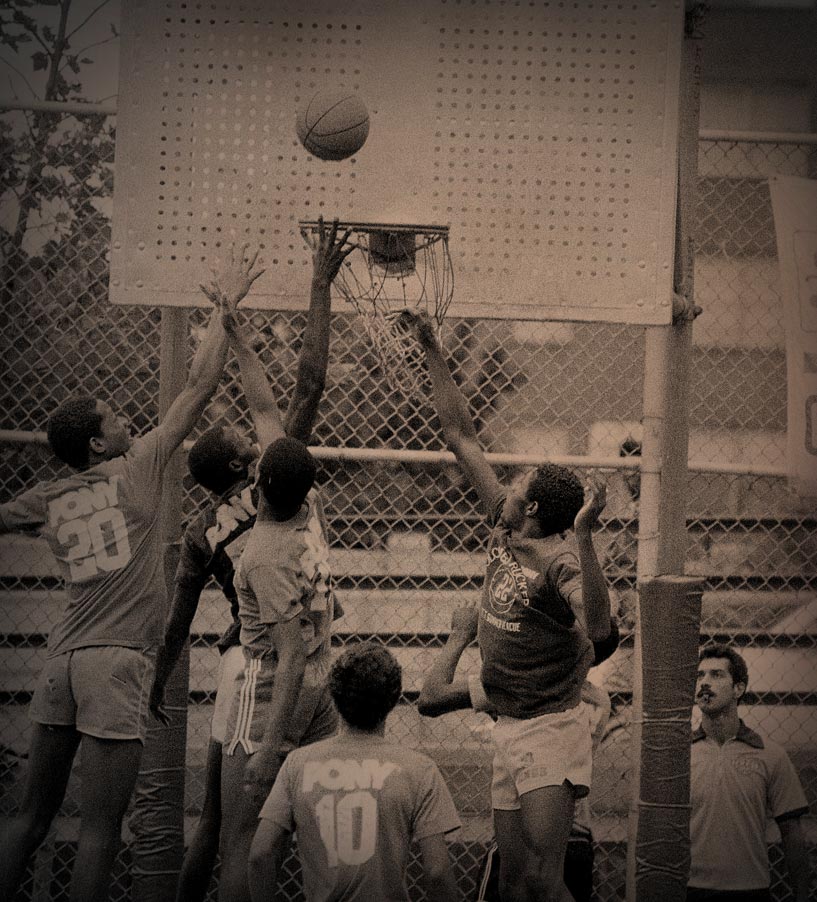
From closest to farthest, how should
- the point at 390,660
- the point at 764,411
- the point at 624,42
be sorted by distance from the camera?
the point at 390,660
the point at 624,42
the point at 764,411

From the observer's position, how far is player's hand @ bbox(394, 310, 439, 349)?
5.00 m

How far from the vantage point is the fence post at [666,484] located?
17.4 feet

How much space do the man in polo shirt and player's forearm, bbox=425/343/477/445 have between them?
1.58 metres

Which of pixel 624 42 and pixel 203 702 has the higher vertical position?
pixel 624 42

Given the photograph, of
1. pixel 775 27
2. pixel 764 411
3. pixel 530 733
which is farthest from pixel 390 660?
pixel 775 27

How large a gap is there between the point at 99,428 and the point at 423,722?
2.99 meters

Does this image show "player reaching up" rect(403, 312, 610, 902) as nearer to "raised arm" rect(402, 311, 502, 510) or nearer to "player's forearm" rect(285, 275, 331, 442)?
"raised arm" rect(402, 311, 502, 510)

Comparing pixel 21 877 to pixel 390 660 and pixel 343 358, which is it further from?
pixel 343 358

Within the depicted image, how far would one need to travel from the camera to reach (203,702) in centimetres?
724

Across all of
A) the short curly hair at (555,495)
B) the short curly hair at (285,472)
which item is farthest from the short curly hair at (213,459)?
the short curly hair at (555,495)

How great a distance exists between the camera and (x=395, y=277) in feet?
16.9

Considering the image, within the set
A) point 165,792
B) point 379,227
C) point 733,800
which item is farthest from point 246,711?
point 733,800

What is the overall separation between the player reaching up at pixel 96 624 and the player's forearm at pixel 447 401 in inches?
35.3

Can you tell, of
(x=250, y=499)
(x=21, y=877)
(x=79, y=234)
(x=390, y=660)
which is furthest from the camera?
(x=79, y=234)
